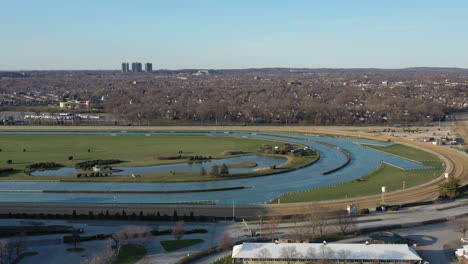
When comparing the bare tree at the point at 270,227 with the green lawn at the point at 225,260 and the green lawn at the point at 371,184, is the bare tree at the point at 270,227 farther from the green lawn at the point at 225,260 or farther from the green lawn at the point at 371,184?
the green lawn at the point at 371,184

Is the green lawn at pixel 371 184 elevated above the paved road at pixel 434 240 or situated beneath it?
elevated above

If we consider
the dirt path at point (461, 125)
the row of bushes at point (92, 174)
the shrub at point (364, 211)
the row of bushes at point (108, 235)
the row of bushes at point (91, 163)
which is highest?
the dirt path at point (461, 125)

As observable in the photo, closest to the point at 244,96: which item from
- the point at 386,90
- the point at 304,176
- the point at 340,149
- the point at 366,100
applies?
the point at 366,100

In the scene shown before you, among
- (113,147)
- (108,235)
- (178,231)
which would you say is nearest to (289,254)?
(178,231)

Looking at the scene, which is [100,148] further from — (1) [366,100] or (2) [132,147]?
(1) [366,100]

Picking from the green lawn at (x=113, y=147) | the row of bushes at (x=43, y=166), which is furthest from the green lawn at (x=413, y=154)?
the row of bushes at (x=43, y=166)

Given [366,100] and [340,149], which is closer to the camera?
[340,149]
